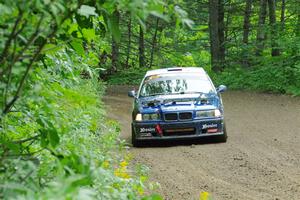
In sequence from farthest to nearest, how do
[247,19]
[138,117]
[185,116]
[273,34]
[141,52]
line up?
[141,52] < [247,19] < [273,34] < [138,117] < [185,116]

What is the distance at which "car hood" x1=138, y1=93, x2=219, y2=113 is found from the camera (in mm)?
12370

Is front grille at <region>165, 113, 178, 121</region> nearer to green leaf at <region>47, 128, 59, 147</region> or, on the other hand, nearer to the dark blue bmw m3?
the dark blue bmw m3

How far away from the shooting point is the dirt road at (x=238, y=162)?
8.31 meters

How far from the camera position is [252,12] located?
3394 cm

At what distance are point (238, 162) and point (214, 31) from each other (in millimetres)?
21672

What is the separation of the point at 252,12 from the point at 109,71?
1059 centimetres

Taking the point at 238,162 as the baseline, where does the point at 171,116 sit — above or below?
above

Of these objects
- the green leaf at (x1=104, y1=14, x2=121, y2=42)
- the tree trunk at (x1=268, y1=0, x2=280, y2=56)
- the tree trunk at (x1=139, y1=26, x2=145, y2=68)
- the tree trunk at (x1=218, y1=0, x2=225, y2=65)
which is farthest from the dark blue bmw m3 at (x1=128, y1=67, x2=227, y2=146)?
the tree trunk at (x1=139, y1=26, x2=145, y2=68)

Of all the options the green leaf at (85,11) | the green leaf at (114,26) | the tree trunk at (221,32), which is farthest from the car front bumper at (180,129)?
the tree trunk at (221,32)

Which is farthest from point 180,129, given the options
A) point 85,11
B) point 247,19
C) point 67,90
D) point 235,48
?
point 235,48

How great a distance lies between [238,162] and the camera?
10.4 metres

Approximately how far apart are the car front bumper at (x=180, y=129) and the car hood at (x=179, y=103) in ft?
0.98

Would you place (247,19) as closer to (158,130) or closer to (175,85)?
(175,85)

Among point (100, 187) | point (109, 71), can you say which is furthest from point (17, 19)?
point (109, 71)
